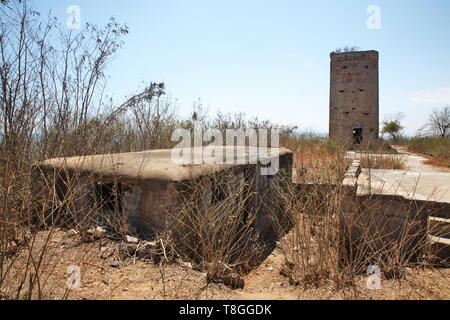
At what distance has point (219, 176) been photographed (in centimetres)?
293

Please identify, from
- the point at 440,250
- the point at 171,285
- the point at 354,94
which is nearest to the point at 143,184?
the point at 171,285

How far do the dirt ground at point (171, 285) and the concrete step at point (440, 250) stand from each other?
0.12 m

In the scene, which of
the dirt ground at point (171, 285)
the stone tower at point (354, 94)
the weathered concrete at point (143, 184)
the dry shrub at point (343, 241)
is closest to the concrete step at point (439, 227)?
the dry shrub at point (343, 241)

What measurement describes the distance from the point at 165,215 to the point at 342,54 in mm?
13101

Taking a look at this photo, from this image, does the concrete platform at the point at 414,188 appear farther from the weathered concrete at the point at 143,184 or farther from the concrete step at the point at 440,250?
the weathered concrete at the point at 143,184

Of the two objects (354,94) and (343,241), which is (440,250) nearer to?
Result: (343,241)

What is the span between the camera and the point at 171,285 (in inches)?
78.6

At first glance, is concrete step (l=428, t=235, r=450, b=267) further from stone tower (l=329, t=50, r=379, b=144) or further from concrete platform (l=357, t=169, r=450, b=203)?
stone tower (l=329, t=50, r=379, b=144)

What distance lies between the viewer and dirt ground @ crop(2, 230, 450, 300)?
1.86 meters

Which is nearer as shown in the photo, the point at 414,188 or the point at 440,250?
the point at 440,250

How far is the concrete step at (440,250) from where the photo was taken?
234cm

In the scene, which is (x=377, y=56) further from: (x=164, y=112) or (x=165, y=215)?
(x=165, y=215)

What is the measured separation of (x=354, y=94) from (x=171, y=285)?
42.9 feet
